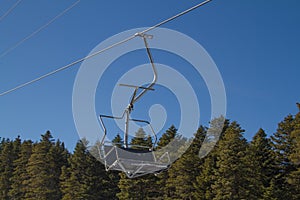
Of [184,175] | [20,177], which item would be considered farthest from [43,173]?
[184,175]

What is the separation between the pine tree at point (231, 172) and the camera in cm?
2327

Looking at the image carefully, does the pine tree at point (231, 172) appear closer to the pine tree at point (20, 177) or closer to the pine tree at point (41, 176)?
the pine tree at point (41, 176)

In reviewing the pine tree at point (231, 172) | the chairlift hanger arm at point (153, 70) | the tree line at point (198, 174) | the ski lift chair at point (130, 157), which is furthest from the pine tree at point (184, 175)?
the chairlift hanger arm at point (153, 70)

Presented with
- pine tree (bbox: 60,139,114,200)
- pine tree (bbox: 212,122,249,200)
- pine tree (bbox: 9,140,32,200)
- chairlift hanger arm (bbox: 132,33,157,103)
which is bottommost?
chairlift hanger arm (bbox: 132,33,157,103)

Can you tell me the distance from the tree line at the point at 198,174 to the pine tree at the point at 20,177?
93 millimetres

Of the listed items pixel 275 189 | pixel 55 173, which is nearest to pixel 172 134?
pixel 275 189

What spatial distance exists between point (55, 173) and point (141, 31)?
33340mm

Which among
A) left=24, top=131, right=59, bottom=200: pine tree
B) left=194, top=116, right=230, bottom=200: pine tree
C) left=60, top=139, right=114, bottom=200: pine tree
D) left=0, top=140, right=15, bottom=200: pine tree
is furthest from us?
left=0, top=140, right=15, bottom=200: pine tree

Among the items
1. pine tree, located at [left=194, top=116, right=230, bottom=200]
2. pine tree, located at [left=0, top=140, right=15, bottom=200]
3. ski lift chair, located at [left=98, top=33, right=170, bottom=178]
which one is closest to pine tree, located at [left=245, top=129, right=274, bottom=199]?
pine tree, located at [left=194, top=116, right=230, bottom=200]

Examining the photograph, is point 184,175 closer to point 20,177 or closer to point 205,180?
point 205,180

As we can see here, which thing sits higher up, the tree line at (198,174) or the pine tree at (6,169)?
the pine tree at (6,169)

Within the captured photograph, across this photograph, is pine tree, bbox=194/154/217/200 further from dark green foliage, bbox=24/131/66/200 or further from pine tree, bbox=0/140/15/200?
pine tree, bbox=0/140/15/200

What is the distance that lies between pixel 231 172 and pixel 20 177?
76.6 ft

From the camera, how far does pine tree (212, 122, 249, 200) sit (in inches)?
916
